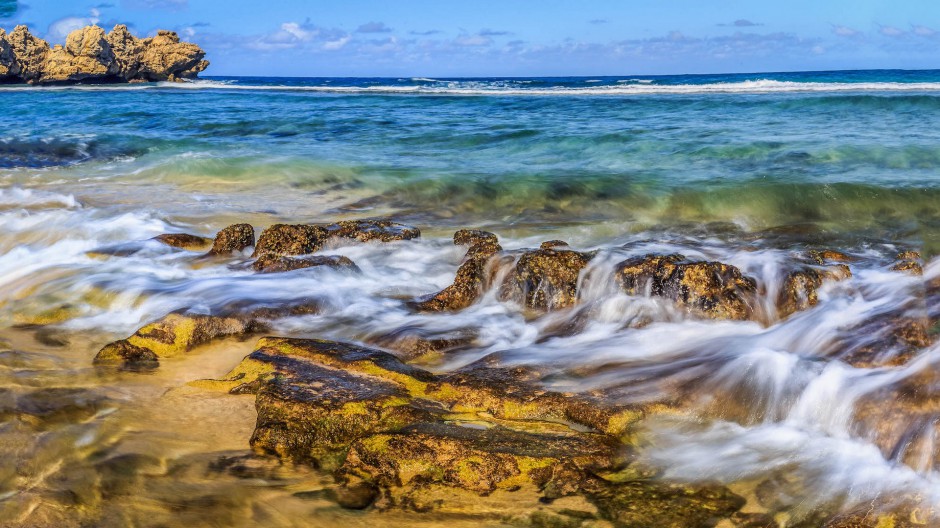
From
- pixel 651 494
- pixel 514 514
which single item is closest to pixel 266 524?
pixel 514 514

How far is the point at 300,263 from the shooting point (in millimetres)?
5840

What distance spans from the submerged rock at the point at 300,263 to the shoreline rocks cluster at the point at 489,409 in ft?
2.58

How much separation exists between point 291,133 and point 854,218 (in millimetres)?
13708

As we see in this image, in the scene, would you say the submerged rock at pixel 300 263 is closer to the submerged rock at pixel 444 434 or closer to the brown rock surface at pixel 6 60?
the submerged rock at pixel 444 434

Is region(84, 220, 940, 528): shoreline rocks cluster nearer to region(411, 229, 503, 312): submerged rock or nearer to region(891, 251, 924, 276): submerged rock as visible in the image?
region(411, 229, 503, 312): submerged rock

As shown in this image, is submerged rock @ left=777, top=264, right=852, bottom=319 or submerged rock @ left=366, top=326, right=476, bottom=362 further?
submerged rock @ left=777, top=264, right=852, bottom=319

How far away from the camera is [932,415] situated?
3193mm

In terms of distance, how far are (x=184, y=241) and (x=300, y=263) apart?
1.69 meters

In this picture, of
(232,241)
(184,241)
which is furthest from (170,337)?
(184,241)

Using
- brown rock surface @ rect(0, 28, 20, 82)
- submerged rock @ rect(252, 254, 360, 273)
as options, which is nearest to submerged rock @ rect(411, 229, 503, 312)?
submerged rock @ rect(252, 254, 360, 273)

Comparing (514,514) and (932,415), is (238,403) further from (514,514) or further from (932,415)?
(932,415)

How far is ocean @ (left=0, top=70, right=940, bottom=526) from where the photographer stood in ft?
9.82

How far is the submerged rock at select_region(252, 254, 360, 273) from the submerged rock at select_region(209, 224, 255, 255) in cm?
65

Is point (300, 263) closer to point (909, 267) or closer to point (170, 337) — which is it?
point (170, 337)
